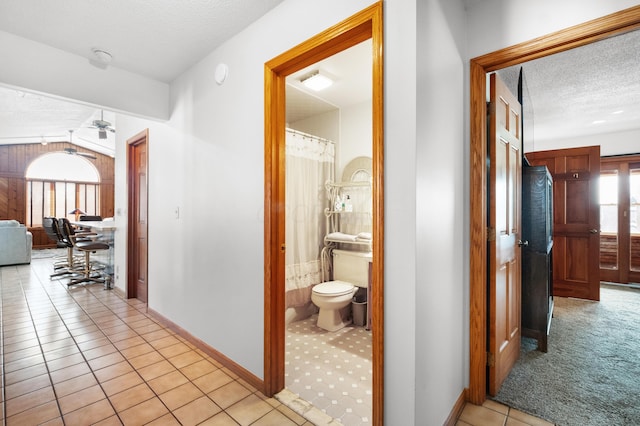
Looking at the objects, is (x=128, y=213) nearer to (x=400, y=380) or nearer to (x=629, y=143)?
(x=400, y=380)

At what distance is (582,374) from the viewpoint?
81.3 inches

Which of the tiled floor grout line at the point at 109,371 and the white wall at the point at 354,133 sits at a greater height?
the white wall at the point at 354,133

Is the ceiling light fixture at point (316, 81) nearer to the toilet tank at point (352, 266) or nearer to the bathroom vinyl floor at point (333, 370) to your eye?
the toilet tank at point (352, 266)

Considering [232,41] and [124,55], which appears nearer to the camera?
[232,41]

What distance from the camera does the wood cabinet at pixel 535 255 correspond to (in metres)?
2.38

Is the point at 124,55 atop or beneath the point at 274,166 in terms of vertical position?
atop

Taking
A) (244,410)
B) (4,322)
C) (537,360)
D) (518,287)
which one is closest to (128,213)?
(4,322)

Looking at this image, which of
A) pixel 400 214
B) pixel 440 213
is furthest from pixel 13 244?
pixel 440 213

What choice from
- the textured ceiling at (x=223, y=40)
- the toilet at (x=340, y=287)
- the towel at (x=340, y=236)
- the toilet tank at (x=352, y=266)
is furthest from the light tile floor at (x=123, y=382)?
the textured ceiling at (x=223, y=40)

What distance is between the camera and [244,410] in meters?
1.71

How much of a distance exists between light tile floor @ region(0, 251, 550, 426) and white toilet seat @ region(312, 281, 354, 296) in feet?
3.25

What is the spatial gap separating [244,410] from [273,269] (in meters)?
0.84

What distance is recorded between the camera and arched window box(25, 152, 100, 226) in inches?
340

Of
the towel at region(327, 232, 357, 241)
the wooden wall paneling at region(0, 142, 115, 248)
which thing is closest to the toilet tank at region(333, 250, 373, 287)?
the towel at region(327, 232, 357, 241)
